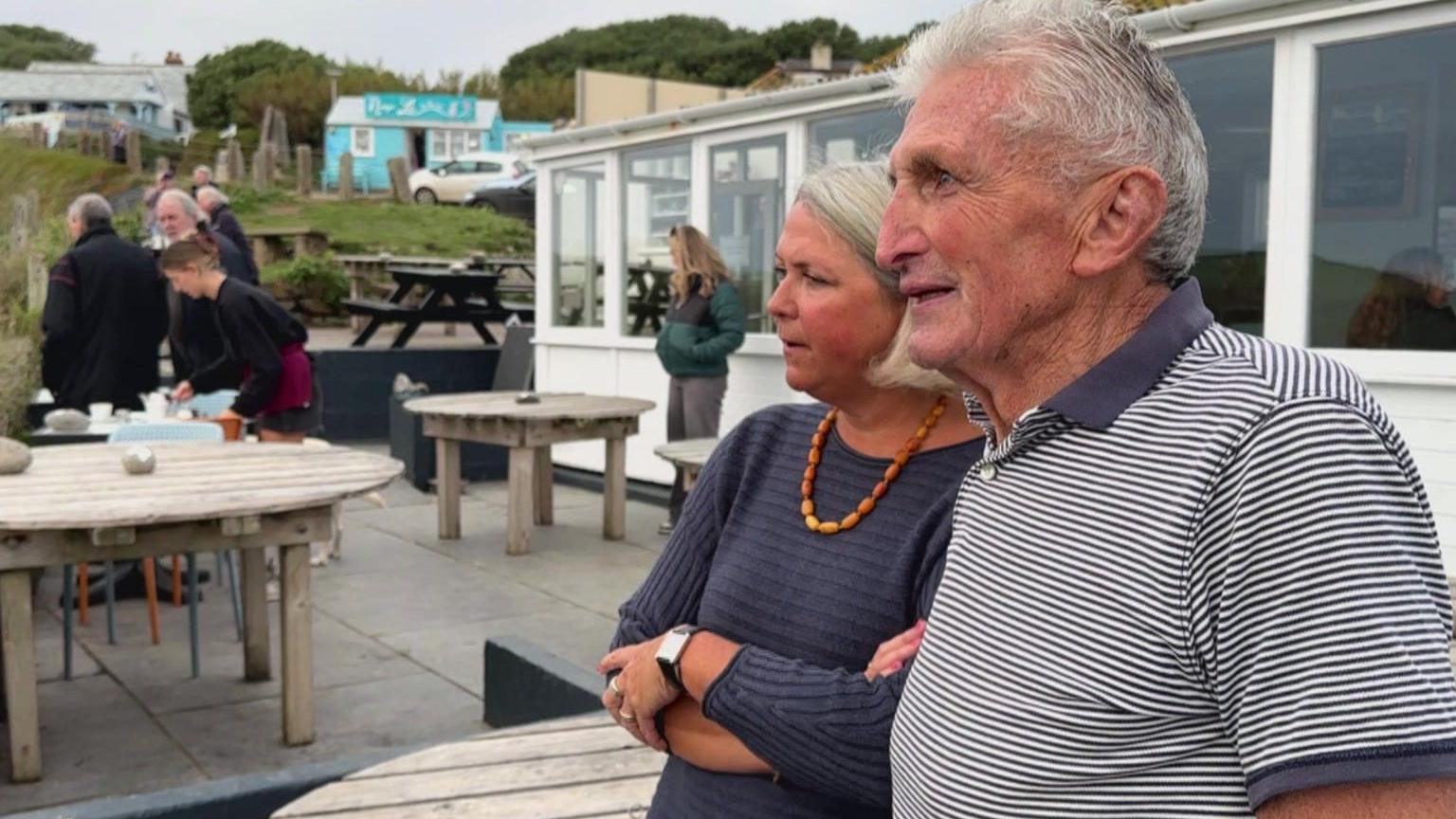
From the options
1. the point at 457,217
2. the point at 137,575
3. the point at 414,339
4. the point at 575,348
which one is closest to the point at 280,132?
the point at 457,217

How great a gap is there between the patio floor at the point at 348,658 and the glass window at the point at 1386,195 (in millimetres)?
3431

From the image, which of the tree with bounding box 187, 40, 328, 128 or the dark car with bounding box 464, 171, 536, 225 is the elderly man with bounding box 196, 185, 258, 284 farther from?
the tree with bounding box 187, 40, 328, 128

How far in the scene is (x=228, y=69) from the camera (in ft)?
285

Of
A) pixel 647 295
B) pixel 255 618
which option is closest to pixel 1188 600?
pixel 255 618

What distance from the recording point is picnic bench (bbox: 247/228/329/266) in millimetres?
26562

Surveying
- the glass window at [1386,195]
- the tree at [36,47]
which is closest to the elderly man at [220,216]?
the glass window at [1386,195]

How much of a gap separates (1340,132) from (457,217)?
2943cm

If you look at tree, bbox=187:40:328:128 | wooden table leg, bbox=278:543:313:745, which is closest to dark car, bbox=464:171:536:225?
wooden table leg, bbox=278:543:313:745

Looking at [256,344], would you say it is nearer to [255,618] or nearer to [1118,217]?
[255,618]

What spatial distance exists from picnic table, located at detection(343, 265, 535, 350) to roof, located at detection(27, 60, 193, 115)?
79.5m

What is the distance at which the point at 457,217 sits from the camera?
33.5m

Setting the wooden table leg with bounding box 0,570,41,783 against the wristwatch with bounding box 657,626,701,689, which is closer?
the wristwatch with bounding box 657,626,701,689

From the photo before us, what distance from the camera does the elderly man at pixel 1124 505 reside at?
2.99 feet

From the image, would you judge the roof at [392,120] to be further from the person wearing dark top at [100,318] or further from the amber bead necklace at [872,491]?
the amber bead necklace at [872,491]
